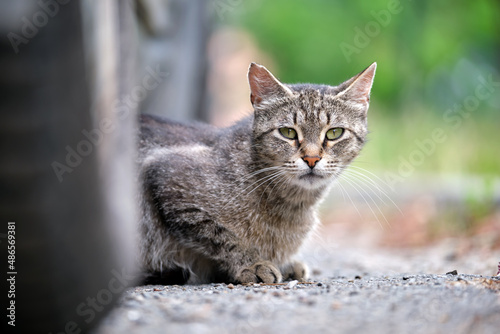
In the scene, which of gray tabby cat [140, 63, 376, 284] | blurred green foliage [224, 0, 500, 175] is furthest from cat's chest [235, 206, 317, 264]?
blurred green foliage [224, 0, 500, 175]

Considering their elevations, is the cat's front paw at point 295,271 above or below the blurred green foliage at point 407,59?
below

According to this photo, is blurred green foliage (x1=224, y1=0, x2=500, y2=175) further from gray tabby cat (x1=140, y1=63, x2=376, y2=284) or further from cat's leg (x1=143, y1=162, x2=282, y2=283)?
cat's leg (x1=143, y1=162, x2=282, y2=283)

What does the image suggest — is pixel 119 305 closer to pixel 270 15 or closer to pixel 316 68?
pixel 316 68

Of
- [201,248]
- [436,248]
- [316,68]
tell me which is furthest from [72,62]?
[316,68]

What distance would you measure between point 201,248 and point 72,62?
6.90ft

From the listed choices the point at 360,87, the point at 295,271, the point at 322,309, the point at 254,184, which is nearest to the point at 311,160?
the point at 254,184

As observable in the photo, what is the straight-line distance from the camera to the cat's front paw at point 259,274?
3.45 meters

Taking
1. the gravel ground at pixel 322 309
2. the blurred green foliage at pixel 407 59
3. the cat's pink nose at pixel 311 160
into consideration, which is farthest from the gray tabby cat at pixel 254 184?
the blurred green foliage at pixel 407 59

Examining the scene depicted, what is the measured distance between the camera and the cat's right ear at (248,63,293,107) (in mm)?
3709

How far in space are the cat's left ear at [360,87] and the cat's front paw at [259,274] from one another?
1238 mm

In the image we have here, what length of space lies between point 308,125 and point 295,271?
1020mm

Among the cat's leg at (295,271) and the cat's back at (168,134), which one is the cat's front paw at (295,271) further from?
the cat's back at (168,134)

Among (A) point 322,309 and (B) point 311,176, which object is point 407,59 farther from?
(A) point 322,309

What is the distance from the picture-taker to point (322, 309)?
2348 mm
